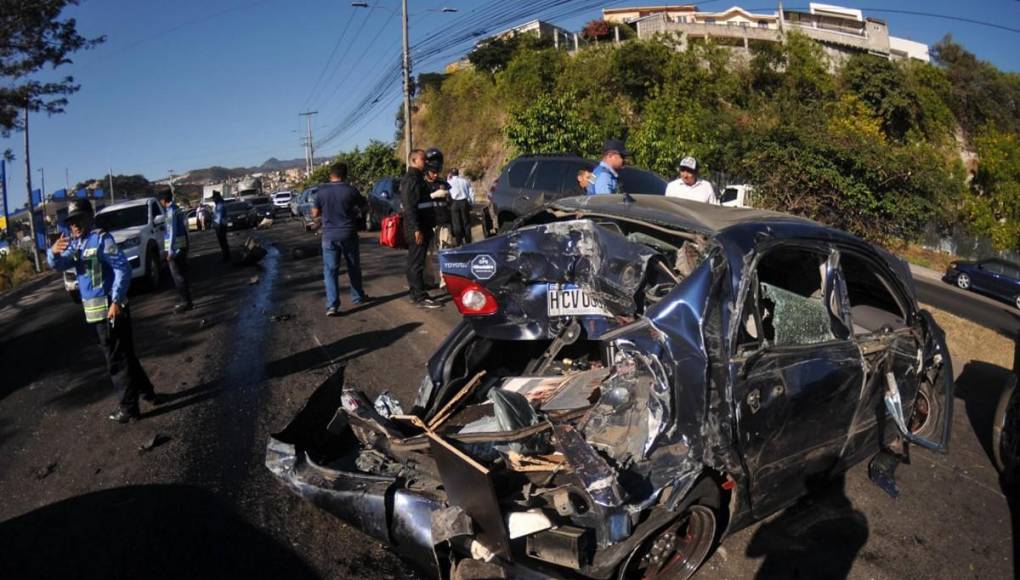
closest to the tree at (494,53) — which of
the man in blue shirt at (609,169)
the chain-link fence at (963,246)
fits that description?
the chain-link fence at (963,246)

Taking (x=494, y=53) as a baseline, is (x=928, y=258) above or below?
below

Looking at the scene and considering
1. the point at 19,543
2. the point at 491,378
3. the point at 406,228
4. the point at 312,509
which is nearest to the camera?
the point at 19,543

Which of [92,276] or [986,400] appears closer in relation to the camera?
[92,276]

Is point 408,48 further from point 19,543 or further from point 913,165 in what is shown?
point 19,543

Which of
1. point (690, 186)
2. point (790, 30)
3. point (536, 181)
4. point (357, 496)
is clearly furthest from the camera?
point (790, 30)

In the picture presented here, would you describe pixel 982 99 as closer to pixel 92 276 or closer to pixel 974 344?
pixel 974 344

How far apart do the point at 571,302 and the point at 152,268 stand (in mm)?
10413

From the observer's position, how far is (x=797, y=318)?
3.41 m

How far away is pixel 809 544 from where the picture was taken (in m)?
3.48

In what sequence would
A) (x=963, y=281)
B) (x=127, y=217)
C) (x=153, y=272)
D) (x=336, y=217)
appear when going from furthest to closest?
(x=963, y=281) < (x=127, y=217) < (x=153, y=272) < (x=336, y=217)

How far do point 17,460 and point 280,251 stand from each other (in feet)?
38.5

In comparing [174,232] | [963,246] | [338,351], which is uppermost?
[174,232]

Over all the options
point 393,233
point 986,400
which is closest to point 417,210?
point 393,233

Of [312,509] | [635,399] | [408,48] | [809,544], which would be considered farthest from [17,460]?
[408,48]
